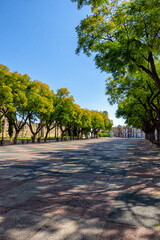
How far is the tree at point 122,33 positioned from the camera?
8.10m

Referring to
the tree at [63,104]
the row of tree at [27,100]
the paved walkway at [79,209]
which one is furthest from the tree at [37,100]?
the paved walkway at [79,209]

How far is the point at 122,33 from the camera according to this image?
9.06 meters

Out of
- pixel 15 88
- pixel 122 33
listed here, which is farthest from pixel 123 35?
pixel 15 88

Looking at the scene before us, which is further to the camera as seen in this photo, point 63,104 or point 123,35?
point 63,104

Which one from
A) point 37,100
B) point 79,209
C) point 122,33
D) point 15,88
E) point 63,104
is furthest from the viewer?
point 63,104

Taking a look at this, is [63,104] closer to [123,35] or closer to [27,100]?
[27,100]

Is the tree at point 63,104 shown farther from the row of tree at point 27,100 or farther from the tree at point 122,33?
the tree at point 122,33

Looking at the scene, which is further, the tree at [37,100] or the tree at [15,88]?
the tree at [37,100]

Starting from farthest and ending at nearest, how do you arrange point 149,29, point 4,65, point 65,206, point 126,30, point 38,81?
point 38,81, point 4,65, point 126,30, point 149,29, point 65,206

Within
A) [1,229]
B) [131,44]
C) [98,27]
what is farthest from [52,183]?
[98,27]

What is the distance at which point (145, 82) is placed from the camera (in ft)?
53.9

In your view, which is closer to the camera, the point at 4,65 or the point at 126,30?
the point at 126,30

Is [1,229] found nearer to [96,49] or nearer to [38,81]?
[96,49]

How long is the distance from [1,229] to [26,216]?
1.65 feet
